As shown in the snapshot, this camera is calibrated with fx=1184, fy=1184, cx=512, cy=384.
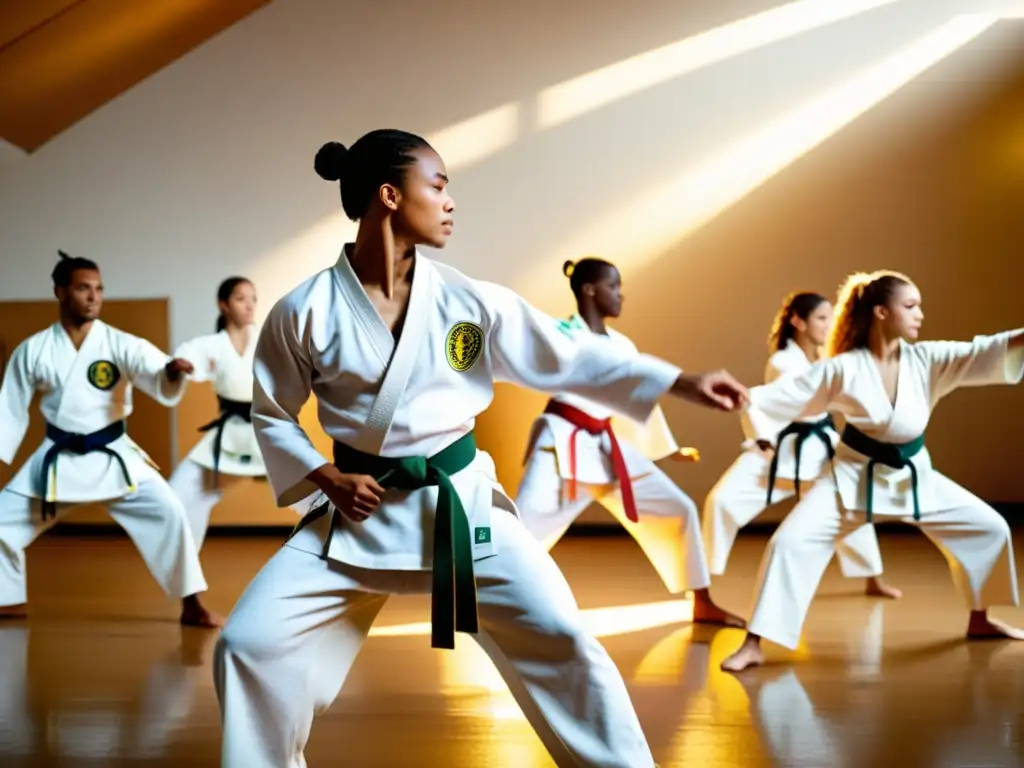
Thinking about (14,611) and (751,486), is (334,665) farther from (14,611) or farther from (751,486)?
(751,486)

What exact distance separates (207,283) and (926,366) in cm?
431

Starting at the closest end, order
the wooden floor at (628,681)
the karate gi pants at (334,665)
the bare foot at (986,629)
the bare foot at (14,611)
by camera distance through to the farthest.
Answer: the karate gi pants at (334,665) → the wooden floor at (628,681) → the bare foot at (986,629) → the bare foot at (14,611)

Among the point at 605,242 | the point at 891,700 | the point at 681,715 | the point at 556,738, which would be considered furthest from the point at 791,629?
the point at 605,242

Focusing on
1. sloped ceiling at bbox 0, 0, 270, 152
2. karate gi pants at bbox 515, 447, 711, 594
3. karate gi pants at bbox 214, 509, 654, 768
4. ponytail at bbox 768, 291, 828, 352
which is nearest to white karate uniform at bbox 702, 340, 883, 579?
ponytail at bbox 768, 291, 828, 352

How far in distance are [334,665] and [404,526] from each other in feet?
0.91

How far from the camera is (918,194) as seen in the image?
655 centimetres

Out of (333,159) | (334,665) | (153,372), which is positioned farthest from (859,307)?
(153,372)

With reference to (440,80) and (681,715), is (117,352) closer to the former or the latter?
(681,715)

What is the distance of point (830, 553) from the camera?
11.6 ft

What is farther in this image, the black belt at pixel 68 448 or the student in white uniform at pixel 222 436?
the student in white uniform at pixel 222 436

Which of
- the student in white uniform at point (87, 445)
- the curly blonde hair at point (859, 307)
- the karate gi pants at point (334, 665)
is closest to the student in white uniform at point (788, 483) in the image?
the curly blonde hair at point (859, 307)

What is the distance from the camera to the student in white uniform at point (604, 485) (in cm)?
395

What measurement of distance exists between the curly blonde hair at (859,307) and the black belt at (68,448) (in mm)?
2399

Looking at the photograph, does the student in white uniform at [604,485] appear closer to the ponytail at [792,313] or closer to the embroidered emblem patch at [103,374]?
the ponytail at [792,313]
